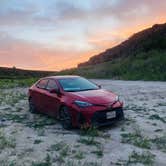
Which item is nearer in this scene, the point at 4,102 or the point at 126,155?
the point at 126,155

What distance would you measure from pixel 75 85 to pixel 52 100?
845 mm

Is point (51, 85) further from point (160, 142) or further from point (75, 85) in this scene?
point (160, 142)

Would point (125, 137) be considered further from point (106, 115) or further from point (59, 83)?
point (59, 83)

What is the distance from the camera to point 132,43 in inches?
2115

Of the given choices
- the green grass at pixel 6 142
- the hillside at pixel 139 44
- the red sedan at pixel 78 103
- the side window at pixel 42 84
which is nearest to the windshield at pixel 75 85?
the red sedan at pixel 78 103

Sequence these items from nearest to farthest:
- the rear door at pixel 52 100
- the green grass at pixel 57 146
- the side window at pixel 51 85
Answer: the green grass at pixel 57 146
the rear door at pixel 52 100
the side window at pixel 51 85

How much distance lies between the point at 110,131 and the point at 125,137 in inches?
33.1

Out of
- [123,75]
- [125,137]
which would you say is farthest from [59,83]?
[123,75]

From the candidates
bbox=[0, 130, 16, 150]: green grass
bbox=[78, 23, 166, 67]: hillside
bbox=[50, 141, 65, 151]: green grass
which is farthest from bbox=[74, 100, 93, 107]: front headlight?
bbox=[78, 23, 166, 67]: hillside

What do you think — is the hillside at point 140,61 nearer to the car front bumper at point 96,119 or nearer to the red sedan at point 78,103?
the red sedan at point 78,103

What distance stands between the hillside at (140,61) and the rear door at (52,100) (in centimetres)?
1830

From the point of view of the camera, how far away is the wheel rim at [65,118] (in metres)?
11.8

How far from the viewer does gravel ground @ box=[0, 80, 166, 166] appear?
884cm

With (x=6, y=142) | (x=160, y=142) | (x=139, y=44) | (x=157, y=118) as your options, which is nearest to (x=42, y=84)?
(x=157, y=118)
